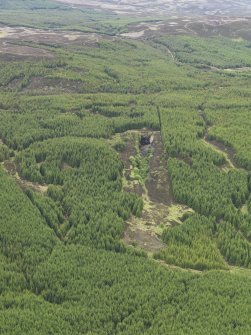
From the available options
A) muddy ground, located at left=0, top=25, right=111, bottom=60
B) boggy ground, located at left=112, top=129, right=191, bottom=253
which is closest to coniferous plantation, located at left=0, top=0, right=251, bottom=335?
boggy ground, located at left=112, top=129, right=191, bottom=253

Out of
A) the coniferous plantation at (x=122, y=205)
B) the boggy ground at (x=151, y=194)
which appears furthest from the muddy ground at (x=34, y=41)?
the boggy ground at (x=151, y=194)

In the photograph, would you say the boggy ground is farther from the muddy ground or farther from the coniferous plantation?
the muddy ground

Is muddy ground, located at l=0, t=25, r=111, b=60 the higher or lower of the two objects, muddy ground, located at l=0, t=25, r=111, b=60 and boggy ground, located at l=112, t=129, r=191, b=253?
the higher

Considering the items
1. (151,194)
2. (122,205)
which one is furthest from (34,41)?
(122,205)

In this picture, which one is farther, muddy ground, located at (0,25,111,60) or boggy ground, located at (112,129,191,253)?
muddy ground, located at (0,25,111,60)

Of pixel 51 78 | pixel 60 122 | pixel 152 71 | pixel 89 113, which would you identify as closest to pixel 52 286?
pixel 60 122

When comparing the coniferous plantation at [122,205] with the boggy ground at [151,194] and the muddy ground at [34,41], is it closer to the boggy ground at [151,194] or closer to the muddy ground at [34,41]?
the boggy ground at [151,194]
